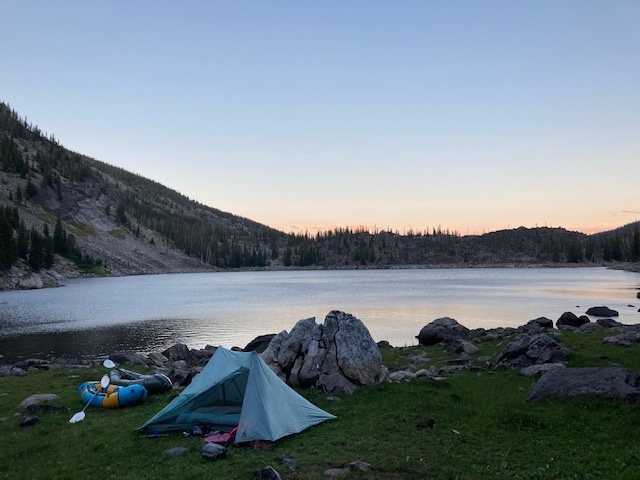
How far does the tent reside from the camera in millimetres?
16359

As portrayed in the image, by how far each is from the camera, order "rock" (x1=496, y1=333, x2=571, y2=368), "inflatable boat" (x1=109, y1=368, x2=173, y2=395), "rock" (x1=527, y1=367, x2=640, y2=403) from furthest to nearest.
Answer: "rock" (x1=496, y1=333, x2=571, y2=368)
"inflatable boat" (x1=109, y1=368, x2=173, y2=395)
"rock" (x1=527, y1=367, x2=640, y2=403)

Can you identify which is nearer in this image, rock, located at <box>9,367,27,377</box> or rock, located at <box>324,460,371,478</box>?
rock, located at <box>324,460,371,478</box>

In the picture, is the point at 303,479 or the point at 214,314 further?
the point at 214,314

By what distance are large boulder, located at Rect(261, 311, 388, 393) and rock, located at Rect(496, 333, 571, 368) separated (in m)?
7.71

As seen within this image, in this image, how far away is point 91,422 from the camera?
19.2 m

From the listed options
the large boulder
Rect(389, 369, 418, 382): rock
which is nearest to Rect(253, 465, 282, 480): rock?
the large boulder

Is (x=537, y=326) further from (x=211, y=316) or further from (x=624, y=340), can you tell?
(x=211, y=316)

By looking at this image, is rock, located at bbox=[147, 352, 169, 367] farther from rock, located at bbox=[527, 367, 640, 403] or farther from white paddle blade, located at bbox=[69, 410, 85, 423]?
rock, located at bbox=[527, 367, 640, 403]

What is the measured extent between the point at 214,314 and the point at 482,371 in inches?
2110

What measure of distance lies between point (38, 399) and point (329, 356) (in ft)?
45.5

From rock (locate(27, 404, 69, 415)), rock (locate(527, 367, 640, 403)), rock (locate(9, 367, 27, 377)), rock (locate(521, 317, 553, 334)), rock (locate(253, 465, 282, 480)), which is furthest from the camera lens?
rock (locate(521, 317, 553, 334))

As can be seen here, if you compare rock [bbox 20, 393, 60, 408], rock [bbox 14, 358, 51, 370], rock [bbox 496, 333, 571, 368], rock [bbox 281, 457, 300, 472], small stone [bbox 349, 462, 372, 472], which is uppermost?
rock [bbox 496, 333, 571, 368]

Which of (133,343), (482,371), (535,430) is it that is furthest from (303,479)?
(133,343)

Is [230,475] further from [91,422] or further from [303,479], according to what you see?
[91,422]
